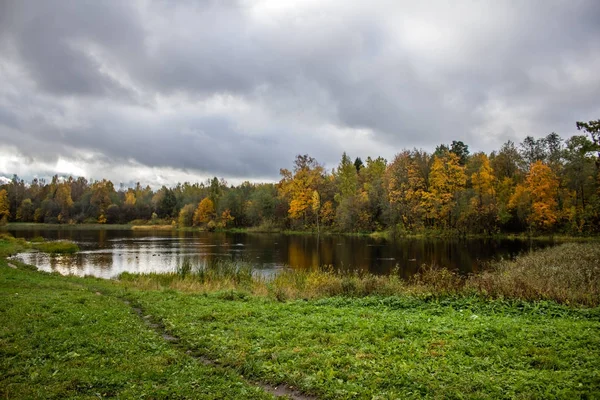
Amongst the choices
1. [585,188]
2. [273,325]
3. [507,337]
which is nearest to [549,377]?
[507,337]

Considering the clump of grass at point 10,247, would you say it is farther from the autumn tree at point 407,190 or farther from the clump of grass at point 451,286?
the autumn tree at point 407,190

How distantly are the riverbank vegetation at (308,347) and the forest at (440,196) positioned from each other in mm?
23004

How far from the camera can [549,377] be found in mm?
6465

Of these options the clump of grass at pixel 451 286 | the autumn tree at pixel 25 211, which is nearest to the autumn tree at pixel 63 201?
the autumn tree at pixel 25 211

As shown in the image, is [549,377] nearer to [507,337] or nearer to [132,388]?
[507,337]

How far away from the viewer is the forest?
57.6 metres

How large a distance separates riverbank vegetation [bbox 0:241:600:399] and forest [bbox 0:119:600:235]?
75.5 ft

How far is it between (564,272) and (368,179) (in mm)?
74051

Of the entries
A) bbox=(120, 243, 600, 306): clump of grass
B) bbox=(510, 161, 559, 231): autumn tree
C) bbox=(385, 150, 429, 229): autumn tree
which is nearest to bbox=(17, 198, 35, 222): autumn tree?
bbox=(385, 150, 429, 229): autumn tree

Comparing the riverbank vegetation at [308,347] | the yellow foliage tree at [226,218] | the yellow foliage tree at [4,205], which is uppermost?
the yellow foliage tree at [4,205]

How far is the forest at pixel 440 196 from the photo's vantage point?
57625mm

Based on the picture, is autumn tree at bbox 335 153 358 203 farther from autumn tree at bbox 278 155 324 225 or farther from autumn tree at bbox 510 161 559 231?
autumn tree at bbox 510 161 559 231

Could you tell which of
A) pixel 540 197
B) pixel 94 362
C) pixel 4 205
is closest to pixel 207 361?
pixel 94 362

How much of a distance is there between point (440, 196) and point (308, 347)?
63.5 meters
